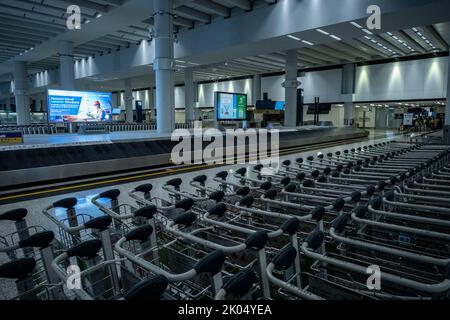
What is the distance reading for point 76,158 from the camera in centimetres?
794

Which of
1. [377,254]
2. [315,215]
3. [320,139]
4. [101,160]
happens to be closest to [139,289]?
[315,215]

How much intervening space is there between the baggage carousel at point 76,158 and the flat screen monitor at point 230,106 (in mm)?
1877

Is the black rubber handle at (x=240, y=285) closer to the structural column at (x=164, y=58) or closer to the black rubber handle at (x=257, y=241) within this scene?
the black rubber handle at (x=257, y=241)

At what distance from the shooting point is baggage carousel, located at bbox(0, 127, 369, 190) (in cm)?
692

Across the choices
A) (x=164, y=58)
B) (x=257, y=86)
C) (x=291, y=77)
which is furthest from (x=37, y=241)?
(x=257, y=86)

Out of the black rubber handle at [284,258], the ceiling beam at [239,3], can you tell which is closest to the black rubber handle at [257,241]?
the black rubber handle at [284,258]

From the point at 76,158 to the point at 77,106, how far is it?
5961mm

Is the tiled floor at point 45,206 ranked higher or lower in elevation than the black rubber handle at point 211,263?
lower

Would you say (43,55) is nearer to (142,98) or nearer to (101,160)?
(101,160)

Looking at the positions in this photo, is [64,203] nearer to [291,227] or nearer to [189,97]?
[291,227]

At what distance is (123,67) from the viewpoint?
783 inches

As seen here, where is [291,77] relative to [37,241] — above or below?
above

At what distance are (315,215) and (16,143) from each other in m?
8.25

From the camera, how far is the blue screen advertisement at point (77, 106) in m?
11.9
